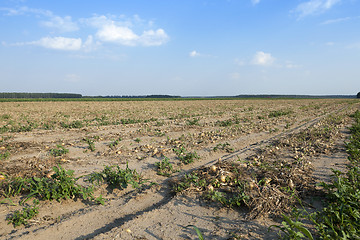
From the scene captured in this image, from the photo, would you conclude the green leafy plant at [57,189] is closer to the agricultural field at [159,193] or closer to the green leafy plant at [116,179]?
the agricultural field at [159,193]

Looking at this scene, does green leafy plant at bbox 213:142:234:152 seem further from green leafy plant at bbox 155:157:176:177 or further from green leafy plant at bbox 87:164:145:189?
green leafy plant at bbox 87:164:145:189

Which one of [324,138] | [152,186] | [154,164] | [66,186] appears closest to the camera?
[66,186]

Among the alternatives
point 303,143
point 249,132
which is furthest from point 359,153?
point 249,132

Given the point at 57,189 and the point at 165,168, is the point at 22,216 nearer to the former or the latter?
the point at 57,189

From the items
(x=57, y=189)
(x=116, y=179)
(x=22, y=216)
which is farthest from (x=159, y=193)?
(x=22, y=216)

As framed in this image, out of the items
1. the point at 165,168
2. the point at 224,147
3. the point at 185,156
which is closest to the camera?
the point at 165,168

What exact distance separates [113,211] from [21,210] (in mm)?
1506

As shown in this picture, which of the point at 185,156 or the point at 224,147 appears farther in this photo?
the point at 224,147

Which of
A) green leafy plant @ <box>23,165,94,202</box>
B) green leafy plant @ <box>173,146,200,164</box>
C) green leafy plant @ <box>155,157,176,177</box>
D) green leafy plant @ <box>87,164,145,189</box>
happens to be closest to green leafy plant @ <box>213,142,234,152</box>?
green leafy plant @ <box>173,146,200,164</box>

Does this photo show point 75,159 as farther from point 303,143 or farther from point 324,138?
point 324,138

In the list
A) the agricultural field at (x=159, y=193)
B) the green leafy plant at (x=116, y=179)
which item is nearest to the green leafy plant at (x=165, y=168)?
the agricultural field at (x=159, y=193)

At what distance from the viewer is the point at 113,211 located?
3.64 meters

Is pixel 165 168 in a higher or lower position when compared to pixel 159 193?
higher

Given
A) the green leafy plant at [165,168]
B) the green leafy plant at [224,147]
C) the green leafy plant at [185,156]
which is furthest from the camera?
the green leafy plant at [224,147]
